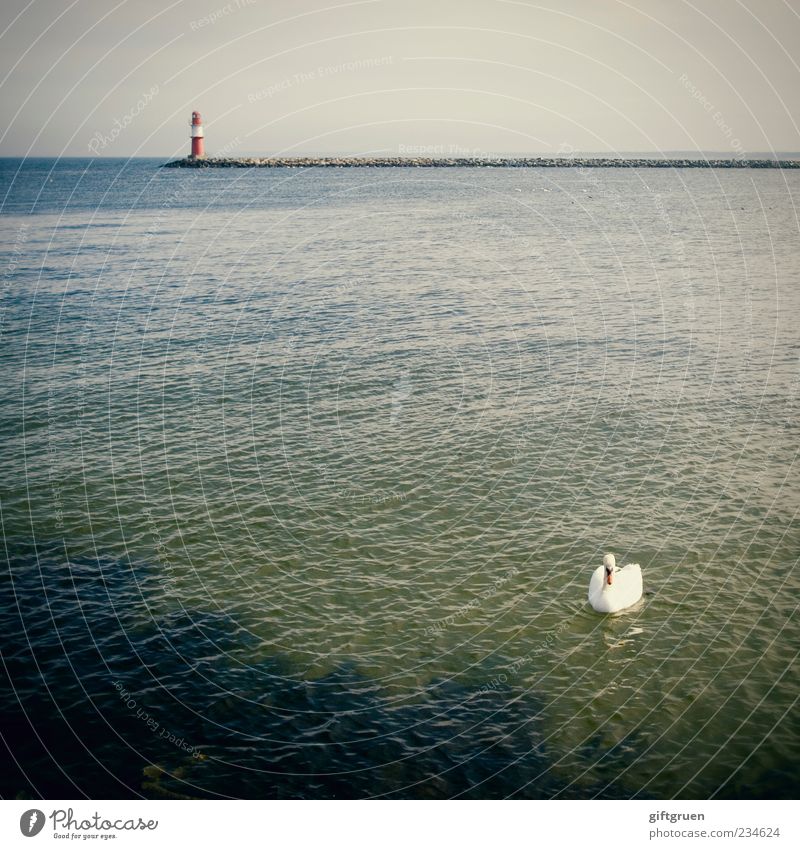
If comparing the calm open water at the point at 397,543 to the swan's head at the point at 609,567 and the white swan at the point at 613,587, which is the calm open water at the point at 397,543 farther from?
the swan's head at the point at 609,567

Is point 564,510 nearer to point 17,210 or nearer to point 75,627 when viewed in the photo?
point 75,627

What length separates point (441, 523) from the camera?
27250mm

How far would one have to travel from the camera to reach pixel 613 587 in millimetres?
22297

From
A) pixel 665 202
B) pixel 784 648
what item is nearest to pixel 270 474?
pixel 784 648

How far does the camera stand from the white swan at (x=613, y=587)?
875 inches

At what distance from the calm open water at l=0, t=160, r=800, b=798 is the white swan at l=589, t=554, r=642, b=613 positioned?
1.51 feet

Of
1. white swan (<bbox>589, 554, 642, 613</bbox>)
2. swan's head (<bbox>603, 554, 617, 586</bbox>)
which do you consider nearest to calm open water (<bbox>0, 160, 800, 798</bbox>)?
white swan (<bbox>589, 554, 642, 613</bbox>)

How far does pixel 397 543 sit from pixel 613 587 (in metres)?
7.41

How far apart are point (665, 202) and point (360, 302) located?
107687 millimetres

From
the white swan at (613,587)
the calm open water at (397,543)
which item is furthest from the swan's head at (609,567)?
the calm open water at (397,543)

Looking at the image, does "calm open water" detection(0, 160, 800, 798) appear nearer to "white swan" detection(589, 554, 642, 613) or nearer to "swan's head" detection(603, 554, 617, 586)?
"white swan" detection(589, 554, 642, 613)

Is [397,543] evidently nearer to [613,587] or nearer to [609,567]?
[609,567]

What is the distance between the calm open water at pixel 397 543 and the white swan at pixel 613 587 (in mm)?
460

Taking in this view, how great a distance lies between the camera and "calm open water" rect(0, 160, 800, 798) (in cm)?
1781
